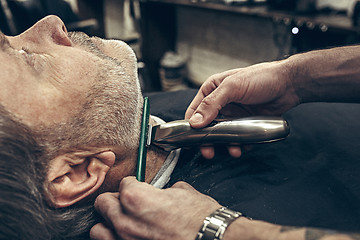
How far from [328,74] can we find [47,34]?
0.97m

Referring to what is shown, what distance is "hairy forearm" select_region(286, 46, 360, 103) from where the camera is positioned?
104 centimetres

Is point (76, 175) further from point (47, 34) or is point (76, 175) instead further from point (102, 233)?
point (47, 34)

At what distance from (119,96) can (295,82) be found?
641 mm

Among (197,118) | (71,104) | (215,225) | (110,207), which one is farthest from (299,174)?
(71,104)

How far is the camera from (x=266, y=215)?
0.87m

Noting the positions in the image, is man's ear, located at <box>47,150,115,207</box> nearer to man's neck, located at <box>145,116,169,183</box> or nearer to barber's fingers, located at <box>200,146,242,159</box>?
man's neck, located at <box>145,116,169,183</box>

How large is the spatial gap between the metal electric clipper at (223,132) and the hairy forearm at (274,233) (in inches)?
14.2

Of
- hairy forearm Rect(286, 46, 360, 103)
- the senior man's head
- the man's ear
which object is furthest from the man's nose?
hairy forearm Rect(286, 46, 360, 103)

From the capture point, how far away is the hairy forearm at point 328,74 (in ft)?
3.40

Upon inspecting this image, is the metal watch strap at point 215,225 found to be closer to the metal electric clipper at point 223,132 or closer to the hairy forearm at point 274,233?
the hairy forearm at point 274,233

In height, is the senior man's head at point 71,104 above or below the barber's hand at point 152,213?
above

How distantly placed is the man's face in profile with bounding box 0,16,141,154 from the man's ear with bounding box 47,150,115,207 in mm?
52

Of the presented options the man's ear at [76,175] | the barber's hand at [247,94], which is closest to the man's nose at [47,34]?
the man's ear at [76,175]

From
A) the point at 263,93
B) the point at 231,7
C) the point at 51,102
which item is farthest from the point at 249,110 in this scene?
the point at 231,7
